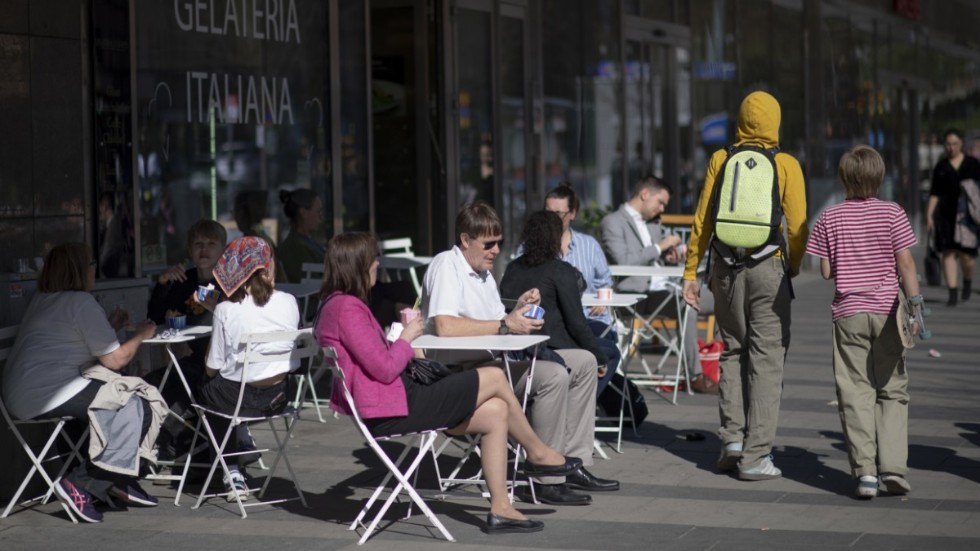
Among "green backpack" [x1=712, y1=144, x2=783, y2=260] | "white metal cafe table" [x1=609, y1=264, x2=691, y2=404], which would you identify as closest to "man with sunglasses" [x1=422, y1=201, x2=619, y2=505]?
"green backpack" [x1=712, y1=144, x2=783, y2=260]

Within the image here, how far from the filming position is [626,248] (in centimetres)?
999

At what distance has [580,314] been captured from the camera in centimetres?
698

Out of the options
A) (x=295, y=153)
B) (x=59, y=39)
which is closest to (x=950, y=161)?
(x=295, y=153)

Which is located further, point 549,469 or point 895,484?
point 895,484

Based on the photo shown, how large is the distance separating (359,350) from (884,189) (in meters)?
22.1

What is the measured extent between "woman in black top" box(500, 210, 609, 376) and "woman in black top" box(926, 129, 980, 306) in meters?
9.14

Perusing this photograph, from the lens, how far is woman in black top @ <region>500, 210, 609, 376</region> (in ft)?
22.7

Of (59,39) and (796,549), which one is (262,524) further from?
(59,39)

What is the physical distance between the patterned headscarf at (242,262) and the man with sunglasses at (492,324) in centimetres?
77

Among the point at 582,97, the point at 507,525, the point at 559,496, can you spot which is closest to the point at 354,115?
the point at 582,97

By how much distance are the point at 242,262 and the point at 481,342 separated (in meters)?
1.22

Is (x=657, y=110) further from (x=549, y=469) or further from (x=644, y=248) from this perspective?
(x=549, y=469)

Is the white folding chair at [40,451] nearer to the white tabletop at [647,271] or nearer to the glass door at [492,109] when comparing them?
the white tabletop at [647,271]

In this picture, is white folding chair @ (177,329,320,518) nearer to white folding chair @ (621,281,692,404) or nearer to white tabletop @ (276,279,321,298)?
white tabletop @ (276,279,321,298)
